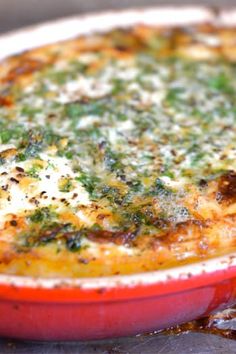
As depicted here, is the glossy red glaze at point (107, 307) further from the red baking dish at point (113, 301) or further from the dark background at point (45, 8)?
the dark background at point (45, 8)

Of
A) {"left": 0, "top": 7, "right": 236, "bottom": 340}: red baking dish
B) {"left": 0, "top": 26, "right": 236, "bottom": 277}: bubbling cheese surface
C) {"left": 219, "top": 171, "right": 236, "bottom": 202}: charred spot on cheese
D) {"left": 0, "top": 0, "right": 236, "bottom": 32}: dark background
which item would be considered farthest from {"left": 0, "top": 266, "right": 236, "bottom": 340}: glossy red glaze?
{"left": 0, "top": 0, "right": 236, "bottom": 32}: dark background

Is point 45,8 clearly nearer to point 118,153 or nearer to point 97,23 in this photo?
point 97,23

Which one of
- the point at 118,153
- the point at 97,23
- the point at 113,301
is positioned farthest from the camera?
the point at 97,23

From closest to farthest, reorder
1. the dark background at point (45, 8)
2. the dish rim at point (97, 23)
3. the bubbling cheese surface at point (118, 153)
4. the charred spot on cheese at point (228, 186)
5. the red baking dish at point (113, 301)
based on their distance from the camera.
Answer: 1. the red baking dish at point (113, 301)
2. the bubbling cheese surface at point (118, 153)
3. the charred spot on cheese at point (228, 186)
4. the dish rim at point (97, 23)
5. the dark background at point (45, 8)

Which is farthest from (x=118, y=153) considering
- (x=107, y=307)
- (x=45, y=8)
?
(x=45, y=8)

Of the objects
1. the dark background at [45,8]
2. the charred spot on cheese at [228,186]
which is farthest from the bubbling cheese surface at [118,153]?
the dark background at [45,8]
